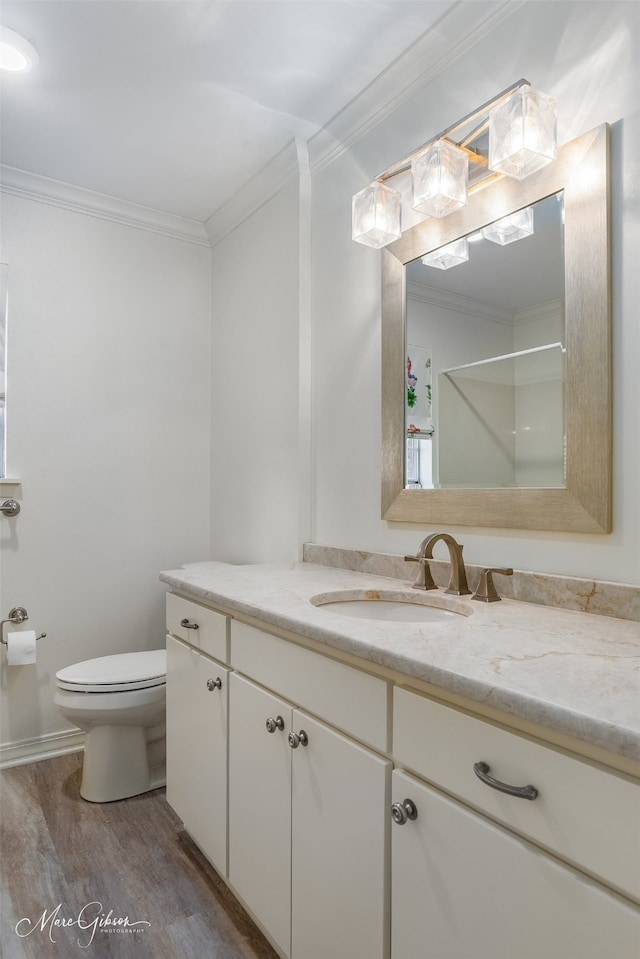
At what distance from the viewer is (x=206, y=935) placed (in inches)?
58.9

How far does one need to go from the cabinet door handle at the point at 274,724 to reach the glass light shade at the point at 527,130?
1373 mm

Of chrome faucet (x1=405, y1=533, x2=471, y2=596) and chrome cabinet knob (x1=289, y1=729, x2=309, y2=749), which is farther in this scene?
chrome faucet (x1=405, y1=533, x2=471, y2=596)

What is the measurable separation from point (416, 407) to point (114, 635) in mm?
1801

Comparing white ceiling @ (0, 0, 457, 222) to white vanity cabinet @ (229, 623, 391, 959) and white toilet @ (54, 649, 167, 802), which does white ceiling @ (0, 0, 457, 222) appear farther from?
white toilet @ (54, 649, 167, 802)

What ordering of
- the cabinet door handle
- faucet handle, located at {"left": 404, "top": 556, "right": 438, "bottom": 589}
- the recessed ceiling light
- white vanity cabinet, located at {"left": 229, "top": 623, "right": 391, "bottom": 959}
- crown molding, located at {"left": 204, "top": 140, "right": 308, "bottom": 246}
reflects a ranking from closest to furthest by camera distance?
white vanity cabinet, located at {"left": 229, "top": 623, "right": 391, "bottom": 959}
the cabinet door handle
faucet handle, located at {"left": 404, "top": 556, "right": 438, "bottom": 589}
the recessed ceiling light
crown molding, located at {"left": 204, "top": 140, "right": 308, "bottom": 246}

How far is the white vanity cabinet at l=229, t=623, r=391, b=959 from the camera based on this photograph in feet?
3.47

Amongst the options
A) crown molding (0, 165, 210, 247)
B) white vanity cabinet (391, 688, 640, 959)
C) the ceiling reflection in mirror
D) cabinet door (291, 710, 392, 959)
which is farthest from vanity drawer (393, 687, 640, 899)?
crown molding (0, 165, 210, 247)

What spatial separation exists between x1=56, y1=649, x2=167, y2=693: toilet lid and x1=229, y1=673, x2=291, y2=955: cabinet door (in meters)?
0.72

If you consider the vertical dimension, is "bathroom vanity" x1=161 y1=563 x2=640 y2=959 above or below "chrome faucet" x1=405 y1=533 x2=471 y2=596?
below

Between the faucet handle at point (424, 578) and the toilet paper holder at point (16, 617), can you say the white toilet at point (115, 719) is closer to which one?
the toilet paper holder at point (16, 617)

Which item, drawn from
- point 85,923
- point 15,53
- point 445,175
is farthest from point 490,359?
point 85,923

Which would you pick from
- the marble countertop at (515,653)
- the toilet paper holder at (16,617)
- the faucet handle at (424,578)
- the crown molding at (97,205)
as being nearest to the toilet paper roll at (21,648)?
the toilet paper holder at (16,617)

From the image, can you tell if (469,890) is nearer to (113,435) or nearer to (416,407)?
(416,407)

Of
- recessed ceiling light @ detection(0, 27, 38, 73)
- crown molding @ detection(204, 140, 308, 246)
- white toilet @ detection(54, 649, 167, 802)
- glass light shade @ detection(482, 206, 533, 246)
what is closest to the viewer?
glass light shade @ detection(482, 206, 533, 246)
